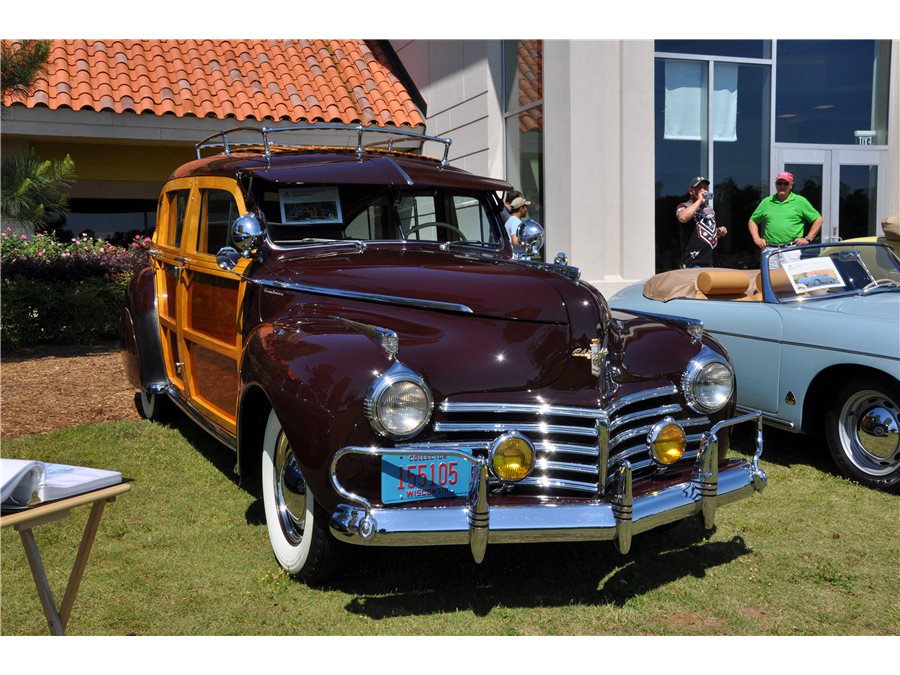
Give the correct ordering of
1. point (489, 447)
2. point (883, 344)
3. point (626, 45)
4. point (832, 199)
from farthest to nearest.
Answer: point (832, 199), point (626, 45), point (883, 344), point (489, 447)

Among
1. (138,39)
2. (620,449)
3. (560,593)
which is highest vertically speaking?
(138,39)

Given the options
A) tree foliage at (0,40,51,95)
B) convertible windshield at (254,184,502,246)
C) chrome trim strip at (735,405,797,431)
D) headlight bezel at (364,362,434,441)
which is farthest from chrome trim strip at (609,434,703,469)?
tree foliage at (0,40,51,95)

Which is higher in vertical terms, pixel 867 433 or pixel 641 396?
pixel 641 396

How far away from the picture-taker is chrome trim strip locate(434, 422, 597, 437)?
3.04m

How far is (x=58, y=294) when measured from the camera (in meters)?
9.57

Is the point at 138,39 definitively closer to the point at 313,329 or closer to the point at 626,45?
the point at 626,45

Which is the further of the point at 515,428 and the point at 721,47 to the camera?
the point at 721,47

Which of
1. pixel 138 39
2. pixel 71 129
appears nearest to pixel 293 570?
pixel 71 129

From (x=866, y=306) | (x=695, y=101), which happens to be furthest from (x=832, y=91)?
(x=866, y=306)

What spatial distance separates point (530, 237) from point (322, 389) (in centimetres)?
217

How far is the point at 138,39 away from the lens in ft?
42.5

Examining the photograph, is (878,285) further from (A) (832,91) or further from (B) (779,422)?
(A) (832,91)

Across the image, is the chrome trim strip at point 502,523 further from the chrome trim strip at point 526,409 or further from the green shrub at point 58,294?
the green shrub at point 58,294

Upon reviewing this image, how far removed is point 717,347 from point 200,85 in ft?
34.0
